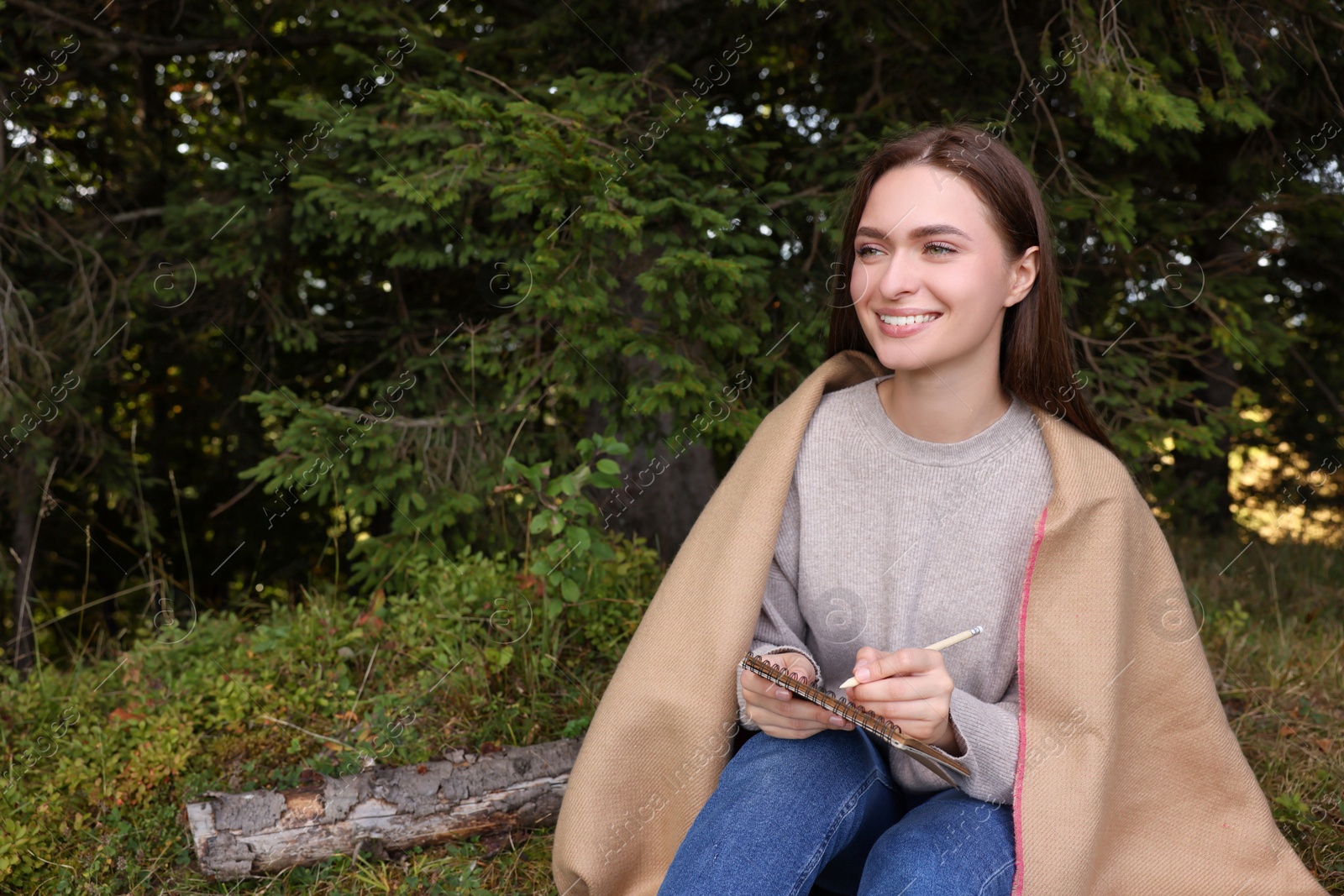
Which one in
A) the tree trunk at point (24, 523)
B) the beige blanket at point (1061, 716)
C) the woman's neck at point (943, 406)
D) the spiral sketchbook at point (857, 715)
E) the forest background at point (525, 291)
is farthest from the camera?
the tree trunk at point (24, 523)

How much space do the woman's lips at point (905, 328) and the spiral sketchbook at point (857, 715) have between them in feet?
2.29

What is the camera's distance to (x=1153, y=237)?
12.6 ft

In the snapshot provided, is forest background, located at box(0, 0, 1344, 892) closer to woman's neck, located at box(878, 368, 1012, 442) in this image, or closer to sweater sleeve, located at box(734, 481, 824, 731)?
sweater sleeve, located at box(734, 481, 824, 731)

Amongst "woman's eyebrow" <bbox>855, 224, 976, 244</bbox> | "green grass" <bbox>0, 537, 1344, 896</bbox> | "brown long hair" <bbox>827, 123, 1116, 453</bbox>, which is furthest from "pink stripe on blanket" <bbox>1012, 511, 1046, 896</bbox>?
"green grass" <bbox>0, 537, 1344, 896</bbox>

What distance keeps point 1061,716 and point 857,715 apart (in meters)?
0.42

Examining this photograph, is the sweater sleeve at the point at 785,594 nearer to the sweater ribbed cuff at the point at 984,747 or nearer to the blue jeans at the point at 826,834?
the blue jeans at the point at 826,834

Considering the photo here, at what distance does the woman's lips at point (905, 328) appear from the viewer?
1924 millimetres

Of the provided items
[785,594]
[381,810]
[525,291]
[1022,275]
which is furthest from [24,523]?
[1022,275]

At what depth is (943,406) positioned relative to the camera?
79.0 inches

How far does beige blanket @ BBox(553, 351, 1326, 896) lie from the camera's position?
1.78 meters

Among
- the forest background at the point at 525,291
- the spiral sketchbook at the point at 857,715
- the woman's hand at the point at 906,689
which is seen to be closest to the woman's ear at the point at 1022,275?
the woman's hand at the point at 906,689

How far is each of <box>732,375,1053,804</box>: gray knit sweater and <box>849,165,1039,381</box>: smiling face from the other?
186 mm

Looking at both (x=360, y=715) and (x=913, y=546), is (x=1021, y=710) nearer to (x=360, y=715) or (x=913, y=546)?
(x=913, y=546)

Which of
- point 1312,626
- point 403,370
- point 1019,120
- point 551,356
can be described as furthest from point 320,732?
point 1312,626
